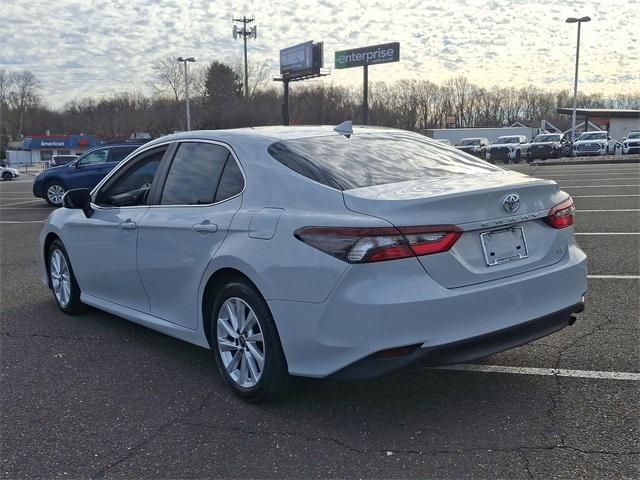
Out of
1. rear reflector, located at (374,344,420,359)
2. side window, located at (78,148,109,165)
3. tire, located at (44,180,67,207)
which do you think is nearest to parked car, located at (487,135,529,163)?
side window, located at (78,148,109,165)

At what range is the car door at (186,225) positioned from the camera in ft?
12.9

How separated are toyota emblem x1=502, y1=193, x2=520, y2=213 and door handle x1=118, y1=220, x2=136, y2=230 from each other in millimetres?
2661

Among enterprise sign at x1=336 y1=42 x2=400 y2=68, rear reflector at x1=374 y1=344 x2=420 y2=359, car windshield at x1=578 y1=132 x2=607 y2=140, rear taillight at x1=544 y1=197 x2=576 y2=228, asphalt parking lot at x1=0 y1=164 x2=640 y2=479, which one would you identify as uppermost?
enterprise sign at x1=336 y1=42 x2=400 y2=68

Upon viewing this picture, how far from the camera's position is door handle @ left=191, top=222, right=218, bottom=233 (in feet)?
12.6

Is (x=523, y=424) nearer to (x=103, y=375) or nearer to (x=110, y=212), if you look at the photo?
(x=103, y=375)

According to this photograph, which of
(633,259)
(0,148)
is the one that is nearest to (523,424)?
(633,259)

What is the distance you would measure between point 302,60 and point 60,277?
65.6 m

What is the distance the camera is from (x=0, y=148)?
10762 centimetres

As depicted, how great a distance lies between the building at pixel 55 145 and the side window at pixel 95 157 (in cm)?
8502

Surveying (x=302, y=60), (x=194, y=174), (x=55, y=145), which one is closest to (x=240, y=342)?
(x=194, y=174)

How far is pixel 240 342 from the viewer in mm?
3744

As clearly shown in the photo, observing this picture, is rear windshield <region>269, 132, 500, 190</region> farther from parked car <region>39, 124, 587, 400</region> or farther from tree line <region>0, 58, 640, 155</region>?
tree line <region>0, 58, 640, 155</region>

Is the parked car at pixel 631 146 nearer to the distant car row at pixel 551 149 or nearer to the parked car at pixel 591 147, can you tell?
the distant car row at pixel 551 149

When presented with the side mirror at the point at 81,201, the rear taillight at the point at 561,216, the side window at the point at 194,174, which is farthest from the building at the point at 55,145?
the rear taillight at the point at 561,216
